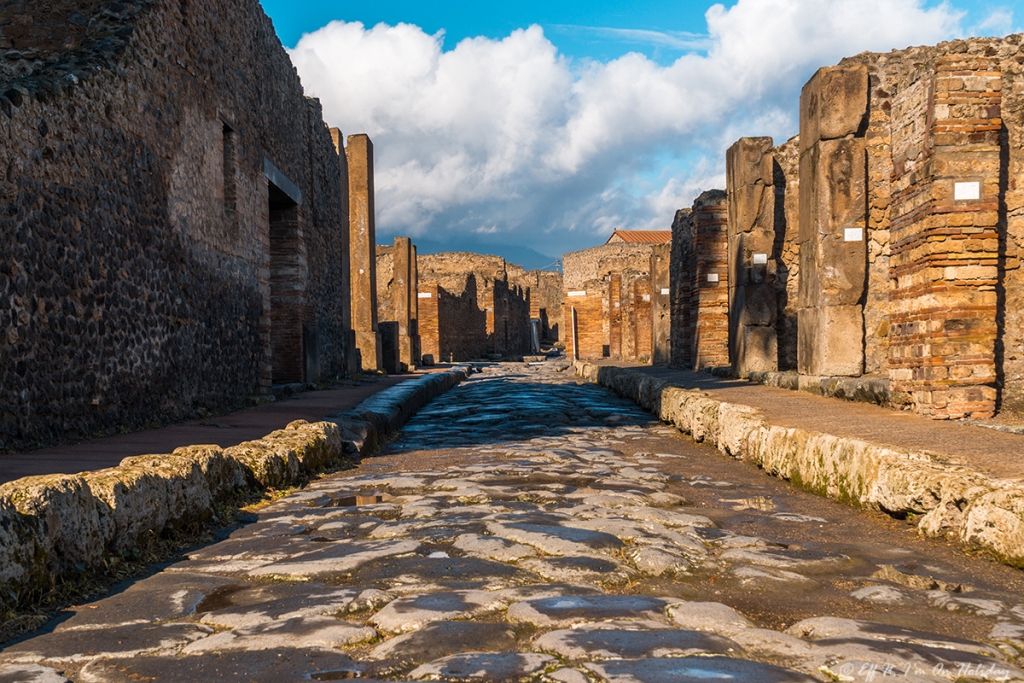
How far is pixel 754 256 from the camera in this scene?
12180 mm

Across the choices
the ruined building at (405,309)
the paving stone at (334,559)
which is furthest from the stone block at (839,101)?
the ruined building at (405,309)

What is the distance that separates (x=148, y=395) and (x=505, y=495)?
4243mm

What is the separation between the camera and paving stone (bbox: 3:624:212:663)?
2.20 meters

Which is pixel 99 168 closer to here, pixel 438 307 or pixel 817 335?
pixel 817 335

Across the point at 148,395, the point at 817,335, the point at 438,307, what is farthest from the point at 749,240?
the point at 438,307

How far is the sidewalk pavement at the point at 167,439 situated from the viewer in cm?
445

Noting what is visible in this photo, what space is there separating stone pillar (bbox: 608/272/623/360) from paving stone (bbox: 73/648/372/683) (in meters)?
22.9

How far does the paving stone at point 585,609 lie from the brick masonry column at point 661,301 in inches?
648

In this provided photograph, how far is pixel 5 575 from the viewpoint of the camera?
2467mm

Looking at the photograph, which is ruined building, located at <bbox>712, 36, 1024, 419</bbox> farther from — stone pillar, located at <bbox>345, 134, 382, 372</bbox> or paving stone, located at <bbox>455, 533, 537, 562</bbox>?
stone pillar, located at <bbox>345, 134, 382, 372</bbox>

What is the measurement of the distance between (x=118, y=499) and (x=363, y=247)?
16.7 meters

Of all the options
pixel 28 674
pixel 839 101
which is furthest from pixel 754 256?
pixel 28 674

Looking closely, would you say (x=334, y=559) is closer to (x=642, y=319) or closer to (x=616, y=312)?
(x=642, y=319)

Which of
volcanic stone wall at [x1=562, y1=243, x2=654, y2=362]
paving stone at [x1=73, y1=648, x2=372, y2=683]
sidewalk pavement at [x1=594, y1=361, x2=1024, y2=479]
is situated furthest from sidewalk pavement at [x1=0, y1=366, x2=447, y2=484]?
volcanic stone wall at [x1=562, y1=243, x2=654, y2=362]
